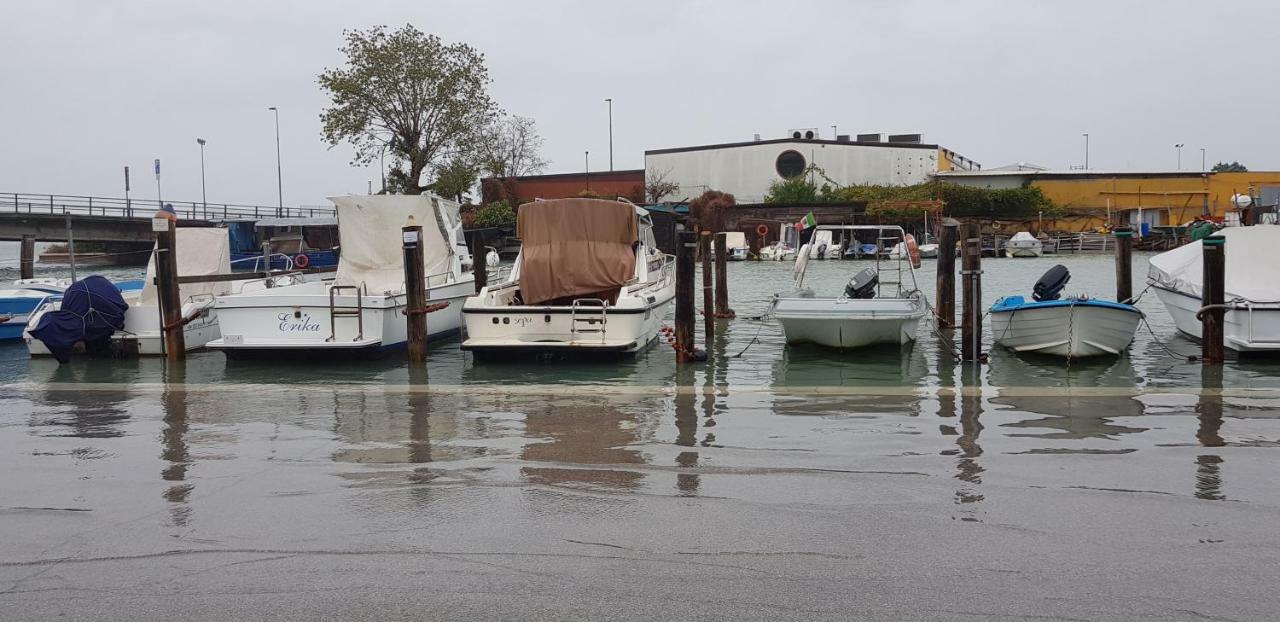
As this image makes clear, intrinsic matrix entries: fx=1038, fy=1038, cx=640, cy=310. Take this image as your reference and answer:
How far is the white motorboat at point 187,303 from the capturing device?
59.5 ft

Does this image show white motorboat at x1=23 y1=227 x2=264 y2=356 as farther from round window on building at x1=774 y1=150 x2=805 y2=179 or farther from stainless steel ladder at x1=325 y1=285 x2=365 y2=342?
round window on building at x1=774 y1=150 x2=805 y2=179

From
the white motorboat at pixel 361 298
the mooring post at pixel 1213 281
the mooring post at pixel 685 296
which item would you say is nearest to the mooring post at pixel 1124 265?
the mooring post at pixel 1213 281

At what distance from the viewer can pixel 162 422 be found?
35.4 feet

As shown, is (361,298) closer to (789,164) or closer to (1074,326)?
(1074,326)

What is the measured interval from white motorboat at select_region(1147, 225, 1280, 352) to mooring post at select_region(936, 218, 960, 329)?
3774 millimetres

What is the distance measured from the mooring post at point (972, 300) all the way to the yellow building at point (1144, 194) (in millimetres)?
57083

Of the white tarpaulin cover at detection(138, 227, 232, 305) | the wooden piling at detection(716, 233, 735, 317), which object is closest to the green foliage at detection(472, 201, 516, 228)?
the wooden piling at detection(716, 233, 735, 317)

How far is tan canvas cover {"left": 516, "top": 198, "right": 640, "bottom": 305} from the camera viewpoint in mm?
17203

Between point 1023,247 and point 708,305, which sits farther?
point 1023,247

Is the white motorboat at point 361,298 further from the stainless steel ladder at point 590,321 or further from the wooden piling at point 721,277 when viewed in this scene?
the wooden piling at point 721,277

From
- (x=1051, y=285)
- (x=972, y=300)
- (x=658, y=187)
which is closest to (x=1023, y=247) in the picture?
(x=658, y=187)

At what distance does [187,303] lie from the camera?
758 inches

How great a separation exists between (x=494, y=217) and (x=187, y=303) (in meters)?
46.0

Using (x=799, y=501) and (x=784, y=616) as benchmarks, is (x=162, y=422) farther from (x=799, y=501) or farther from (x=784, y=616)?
(x=784, y=616)
